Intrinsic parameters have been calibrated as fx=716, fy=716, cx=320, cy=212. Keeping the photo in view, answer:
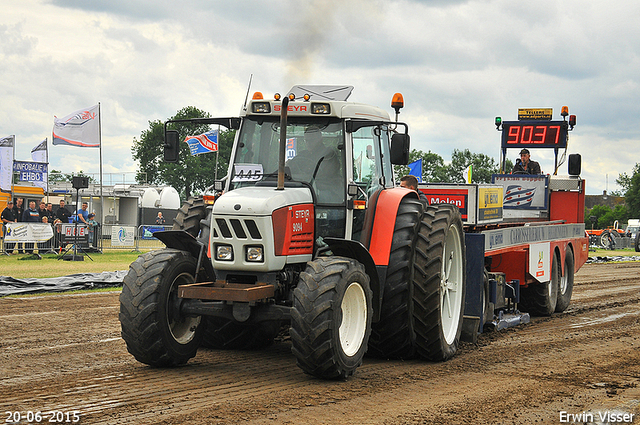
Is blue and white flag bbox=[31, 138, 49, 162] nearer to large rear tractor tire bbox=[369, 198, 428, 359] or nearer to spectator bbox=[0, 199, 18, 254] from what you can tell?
spectator bbox=[0, 199, 18, 254]

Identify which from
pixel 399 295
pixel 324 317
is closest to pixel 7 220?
pixel 399 295

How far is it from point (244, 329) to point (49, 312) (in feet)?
14.6

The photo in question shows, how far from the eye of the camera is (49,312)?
1088cm

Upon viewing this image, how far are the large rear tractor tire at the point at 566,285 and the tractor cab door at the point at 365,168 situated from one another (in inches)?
221

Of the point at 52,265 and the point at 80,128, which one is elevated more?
the point at 80,128

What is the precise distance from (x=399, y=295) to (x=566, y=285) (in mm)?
6506

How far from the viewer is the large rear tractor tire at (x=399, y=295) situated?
7.16m

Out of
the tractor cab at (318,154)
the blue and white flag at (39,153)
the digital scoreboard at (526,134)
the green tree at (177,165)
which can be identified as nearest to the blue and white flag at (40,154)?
the blue and white flag at (39,153)

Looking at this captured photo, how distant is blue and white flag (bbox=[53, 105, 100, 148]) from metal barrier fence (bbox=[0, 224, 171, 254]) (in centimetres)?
326

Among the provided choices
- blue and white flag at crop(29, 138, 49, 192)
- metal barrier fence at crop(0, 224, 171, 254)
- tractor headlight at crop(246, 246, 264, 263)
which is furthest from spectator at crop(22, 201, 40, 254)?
tractor headlight at crop(246, 246, 264, 263)

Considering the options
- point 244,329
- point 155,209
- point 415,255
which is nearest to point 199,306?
point 244,329

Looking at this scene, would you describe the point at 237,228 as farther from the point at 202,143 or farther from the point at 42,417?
the point at 202,143

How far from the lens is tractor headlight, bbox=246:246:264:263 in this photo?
248 inches

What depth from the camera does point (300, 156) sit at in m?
7.15
